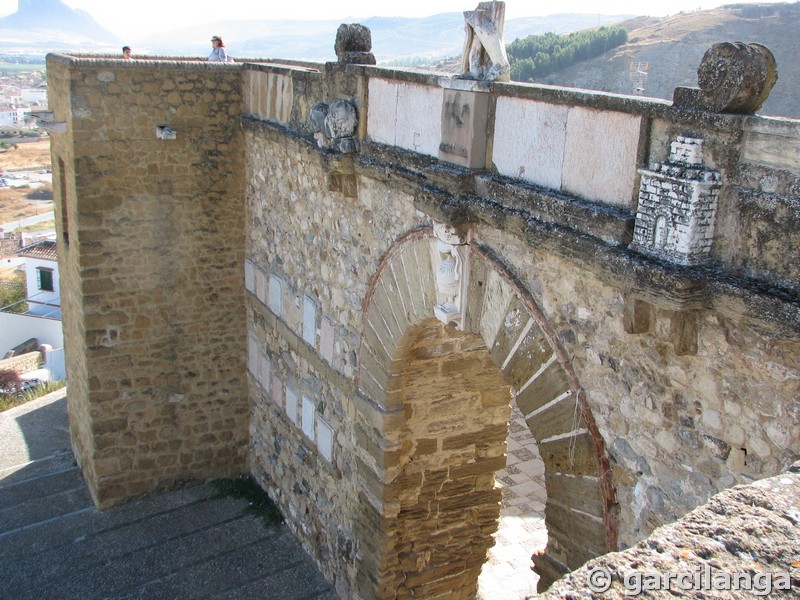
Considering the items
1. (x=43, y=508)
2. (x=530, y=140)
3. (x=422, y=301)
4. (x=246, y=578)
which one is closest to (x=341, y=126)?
(x=422, y=301)

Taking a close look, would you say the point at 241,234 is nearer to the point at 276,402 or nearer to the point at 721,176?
the point at 276,402

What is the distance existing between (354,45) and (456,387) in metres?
2.51

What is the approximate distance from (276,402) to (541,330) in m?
4.38

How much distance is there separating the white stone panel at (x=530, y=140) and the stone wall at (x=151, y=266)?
13.9 feet

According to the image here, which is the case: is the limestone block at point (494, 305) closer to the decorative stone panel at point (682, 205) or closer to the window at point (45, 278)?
the decorative stone panel at point (682, 205)

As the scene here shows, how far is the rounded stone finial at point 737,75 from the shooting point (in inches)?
116

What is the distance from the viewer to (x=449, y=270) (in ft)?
15.5

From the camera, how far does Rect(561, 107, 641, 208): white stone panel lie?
11.5 ft

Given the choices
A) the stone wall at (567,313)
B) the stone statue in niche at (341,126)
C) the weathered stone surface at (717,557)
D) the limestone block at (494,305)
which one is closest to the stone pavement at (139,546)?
the stone wall at (567,313)

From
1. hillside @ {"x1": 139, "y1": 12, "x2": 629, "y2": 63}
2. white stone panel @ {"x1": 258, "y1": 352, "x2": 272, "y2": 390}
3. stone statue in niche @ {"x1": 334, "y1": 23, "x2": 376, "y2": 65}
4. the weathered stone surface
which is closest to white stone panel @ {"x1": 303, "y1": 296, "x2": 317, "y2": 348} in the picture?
white stone panel @ {"x1": 258, "y1": 352, "x2": 272, "y2": 390}

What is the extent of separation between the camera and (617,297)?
3.56 metres

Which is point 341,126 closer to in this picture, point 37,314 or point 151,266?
point 151,266

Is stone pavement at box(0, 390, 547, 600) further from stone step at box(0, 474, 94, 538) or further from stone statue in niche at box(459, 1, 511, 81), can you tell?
stone statue in niche at box(459, 1, 511, 81)

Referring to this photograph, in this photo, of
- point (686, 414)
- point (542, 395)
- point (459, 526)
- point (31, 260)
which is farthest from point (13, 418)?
point (31, 260)
